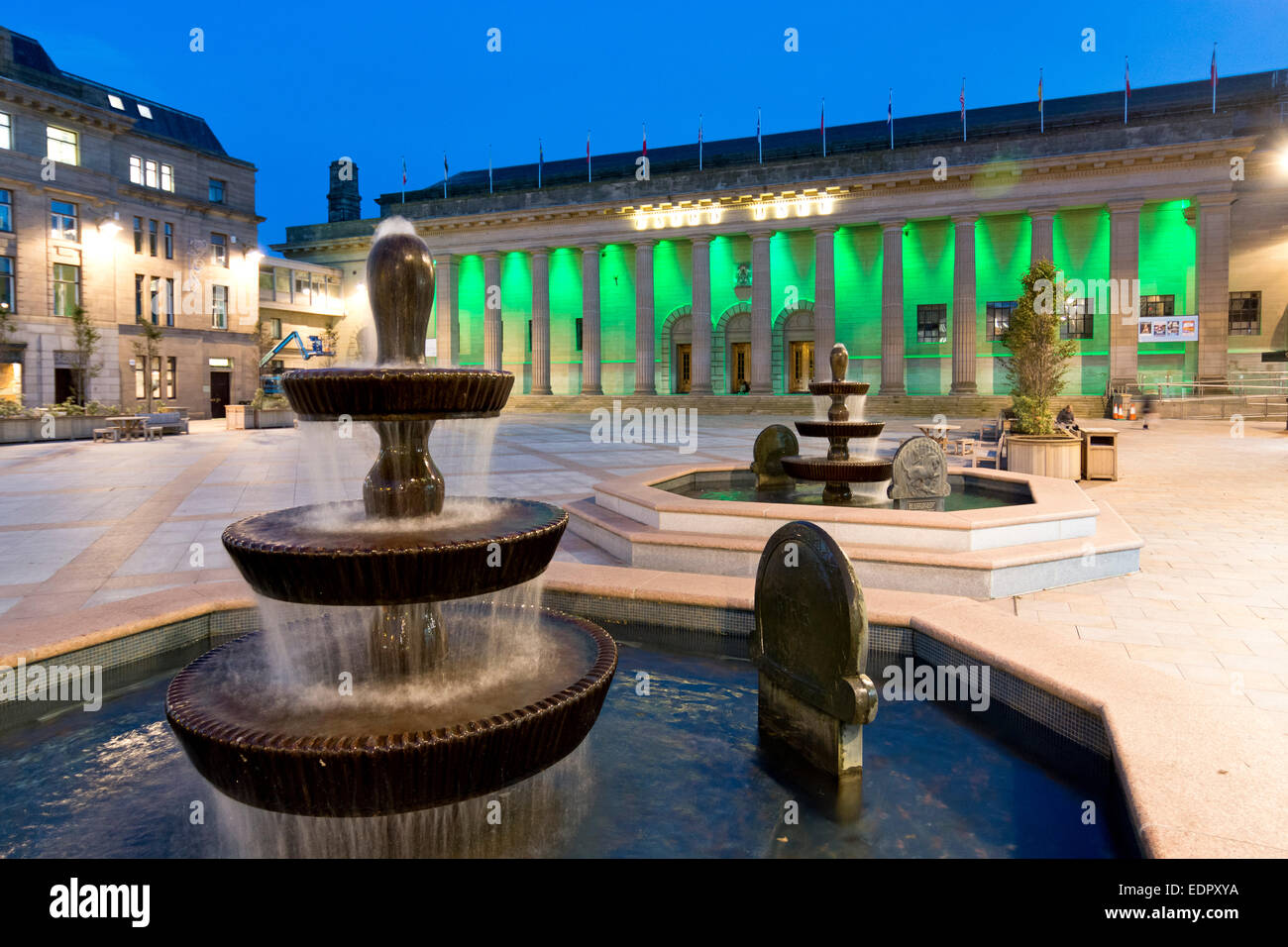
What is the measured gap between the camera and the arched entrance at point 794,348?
44062mm

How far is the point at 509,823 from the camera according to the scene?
3504 millimetres

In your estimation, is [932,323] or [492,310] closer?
[932,323]

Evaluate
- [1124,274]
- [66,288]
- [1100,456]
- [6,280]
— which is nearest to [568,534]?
[1100,456]

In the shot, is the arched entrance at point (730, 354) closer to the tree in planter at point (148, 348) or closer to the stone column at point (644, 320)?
the stone column at point (644, 320)

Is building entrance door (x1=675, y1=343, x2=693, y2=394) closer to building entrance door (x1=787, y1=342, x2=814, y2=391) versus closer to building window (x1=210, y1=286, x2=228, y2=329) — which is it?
building entrance door (x1=787, y1=342, x2=814, y2=391)

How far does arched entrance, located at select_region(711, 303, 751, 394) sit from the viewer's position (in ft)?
150

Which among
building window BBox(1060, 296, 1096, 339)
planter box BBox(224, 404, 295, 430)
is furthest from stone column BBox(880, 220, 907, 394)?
planter box BBox(224, 404, 295, 430)

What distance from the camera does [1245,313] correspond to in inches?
1463

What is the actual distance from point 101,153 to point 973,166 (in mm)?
41389

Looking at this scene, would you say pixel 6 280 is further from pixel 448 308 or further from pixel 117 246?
pixel 448 308

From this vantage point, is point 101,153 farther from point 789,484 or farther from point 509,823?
point 509,823

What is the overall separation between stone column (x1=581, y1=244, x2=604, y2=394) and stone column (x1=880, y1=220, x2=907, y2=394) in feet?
52.3

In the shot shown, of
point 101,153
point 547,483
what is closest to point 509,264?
point 101,153

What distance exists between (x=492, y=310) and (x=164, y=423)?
22.2m
